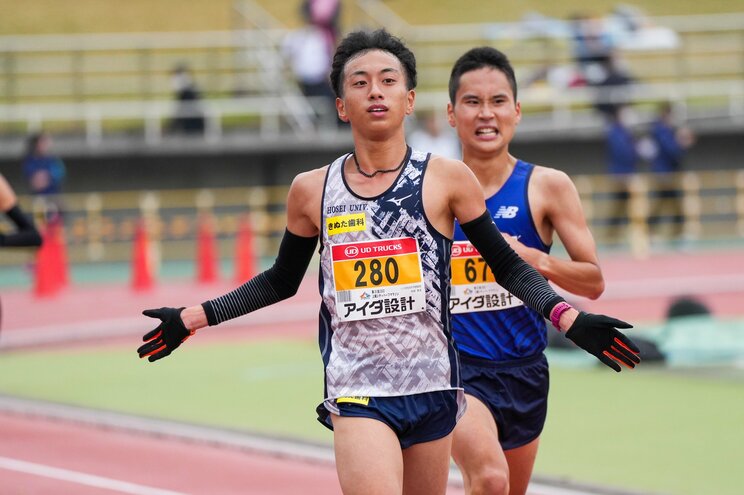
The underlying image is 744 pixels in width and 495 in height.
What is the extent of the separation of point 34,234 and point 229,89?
20.7 meters

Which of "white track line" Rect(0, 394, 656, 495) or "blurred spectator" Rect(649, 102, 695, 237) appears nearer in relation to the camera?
"white track line" Rect(0, 394, 656, 495)

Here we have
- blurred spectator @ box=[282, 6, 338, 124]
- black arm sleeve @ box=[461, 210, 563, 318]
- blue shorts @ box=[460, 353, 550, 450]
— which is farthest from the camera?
blurred spectator @ box=[282, 6, 338, 124]

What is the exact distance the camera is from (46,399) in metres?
13.2

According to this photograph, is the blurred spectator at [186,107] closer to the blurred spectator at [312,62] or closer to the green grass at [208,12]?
the blurred spectator at [312,62]

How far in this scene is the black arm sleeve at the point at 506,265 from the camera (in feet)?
17.9

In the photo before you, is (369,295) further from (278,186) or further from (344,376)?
(278,186)

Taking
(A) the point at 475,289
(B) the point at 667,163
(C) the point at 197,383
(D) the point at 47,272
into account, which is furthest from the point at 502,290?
(B) the point at 667,163

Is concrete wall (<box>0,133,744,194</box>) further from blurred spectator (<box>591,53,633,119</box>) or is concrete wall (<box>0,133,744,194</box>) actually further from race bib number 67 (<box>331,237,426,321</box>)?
race bib number 67 (<box>331,237,426,321</box>)

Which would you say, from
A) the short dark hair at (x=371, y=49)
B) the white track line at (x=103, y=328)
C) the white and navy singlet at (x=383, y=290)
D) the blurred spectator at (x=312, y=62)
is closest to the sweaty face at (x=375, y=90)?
the short dark hair at (x=371, y=49)

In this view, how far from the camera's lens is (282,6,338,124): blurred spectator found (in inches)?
1041

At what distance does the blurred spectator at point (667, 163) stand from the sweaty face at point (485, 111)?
19673 mm

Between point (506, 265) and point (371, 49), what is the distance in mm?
994

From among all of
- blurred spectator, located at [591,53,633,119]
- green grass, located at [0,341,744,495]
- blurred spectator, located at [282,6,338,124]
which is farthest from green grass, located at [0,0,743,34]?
green grass, located at [0,341,744,495]

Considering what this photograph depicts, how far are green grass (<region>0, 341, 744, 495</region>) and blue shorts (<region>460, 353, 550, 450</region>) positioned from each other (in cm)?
255
